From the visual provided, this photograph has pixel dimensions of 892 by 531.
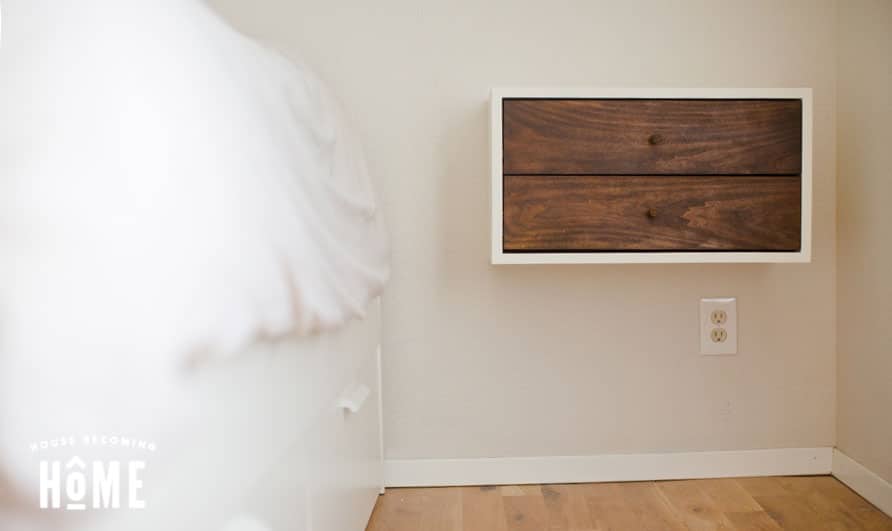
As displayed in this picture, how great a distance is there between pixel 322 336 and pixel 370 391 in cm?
47

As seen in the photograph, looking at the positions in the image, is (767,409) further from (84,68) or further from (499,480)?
(84,68)

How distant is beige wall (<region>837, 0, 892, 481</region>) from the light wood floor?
134mm

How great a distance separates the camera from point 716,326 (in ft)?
4.83

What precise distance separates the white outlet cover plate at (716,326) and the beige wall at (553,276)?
2 centimetres

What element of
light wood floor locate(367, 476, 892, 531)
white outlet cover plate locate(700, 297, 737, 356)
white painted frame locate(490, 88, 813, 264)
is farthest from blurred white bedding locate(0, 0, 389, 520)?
white outlet cover plate locate(700, 297, 737, 356)

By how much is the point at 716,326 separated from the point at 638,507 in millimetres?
453

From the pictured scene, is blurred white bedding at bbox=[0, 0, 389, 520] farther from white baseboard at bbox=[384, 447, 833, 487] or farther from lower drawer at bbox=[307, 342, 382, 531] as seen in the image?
white baseboard at bbox=[384, 447, 833, 487]

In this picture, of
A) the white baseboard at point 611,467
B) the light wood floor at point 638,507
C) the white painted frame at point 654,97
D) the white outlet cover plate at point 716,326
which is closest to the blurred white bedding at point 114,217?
the white painted frame at point 654,97

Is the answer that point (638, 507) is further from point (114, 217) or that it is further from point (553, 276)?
point (114, 217)

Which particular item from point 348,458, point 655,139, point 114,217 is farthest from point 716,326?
point 114,217

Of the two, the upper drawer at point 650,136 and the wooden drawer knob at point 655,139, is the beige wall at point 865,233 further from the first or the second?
the wooden drawer knob at point 655,139

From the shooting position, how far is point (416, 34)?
56.8 inches

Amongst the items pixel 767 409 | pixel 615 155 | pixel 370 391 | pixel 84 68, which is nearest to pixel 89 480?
pixel 84 68

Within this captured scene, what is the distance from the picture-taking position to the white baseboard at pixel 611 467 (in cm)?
146
